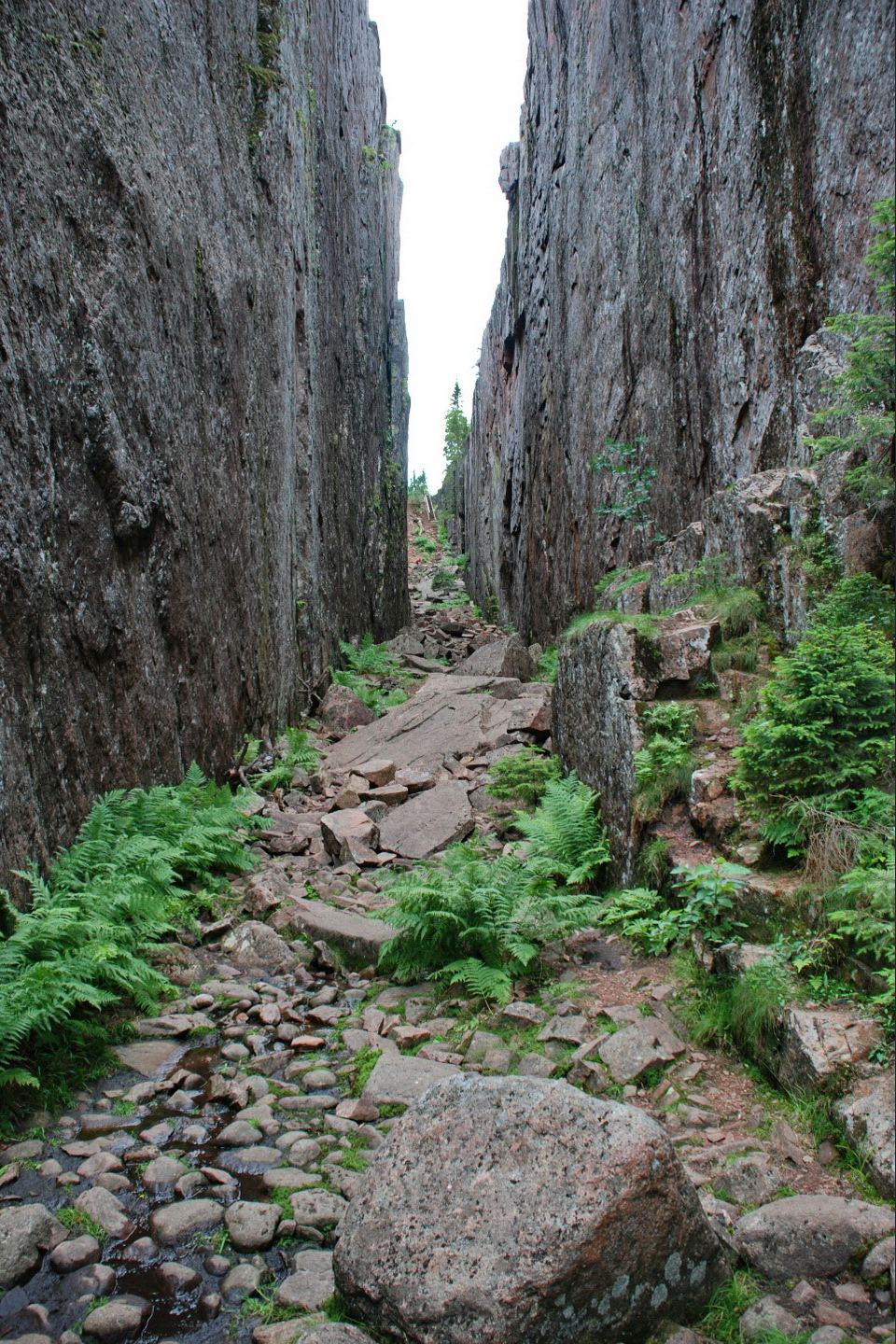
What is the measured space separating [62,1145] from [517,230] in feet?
78.8

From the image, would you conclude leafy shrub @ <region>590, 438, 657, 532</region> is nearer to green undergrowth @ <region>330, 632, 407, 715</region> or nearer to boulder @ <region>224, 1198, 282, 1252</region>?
green undergrowth @ <region>330, 632, 407, 715</region>

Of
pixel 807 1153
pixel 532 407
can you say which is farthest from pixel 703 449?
pixel 532 407

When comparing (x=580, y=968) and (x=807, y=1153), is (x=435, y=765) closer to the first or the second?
(x=580, y=968)

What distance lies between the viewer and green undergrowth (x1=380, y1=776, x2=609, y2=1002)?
15.8 ft

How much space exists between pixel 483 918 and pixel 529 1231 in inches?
110

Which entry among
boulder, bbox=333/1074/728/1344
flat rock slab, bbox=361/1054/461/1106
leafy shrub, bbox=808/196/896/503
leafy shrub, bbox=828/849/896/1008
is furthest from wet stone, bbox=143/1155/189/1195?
leafy shrub, bbox=808/196/896/503

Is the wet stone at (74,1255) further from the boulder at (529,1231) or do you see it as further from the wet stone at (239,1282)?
the boulder at (529,1231)

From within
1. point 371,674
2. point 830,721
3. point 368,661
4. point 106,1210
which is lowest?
point 106,1210

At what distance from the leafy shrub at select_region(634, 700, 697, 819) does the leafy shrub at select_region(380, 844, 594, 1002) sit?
2.70ft

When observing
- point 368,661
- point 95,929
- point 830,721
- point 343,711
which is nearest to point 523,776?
point 830,721

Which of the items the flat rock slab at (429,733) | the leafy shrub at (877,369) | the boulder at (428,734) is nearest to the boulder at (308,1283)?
the leafy shrub at (877,369)

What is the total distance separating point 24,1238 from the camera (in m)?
2.80

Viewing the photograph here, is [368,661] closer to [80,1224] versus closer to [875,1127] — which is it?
[80,1224]

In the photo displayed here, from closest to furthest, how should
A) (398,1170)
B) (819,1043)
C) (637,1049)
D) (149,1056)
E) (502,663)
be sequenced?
(398,1170) < (819,1043) < (637,1049) < (149,1056) < (502,663)
